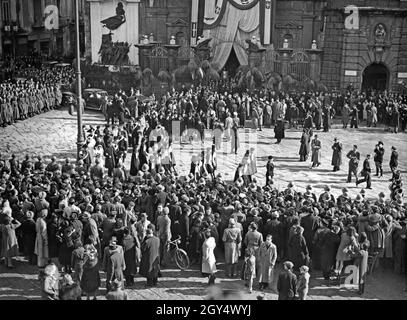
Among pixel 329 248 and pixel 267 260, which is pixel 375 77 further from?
pixel 267 260

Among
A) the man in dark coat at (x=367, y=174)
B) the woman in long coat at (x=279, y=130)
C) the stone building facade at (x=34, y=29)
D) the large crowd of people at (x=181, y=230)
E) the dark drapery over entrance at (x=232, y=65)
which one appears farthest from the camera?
the stone building facade at (x=34, y=29)

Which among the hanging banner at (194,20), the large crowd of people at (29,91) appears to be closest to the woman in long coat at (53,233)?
the large crowd of people at (29,91)

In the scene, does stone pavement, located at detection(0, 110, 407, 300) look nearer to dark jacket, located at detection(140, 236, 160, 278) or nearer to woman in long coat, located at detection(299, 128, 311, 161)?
woman in long coat, located at detection(299, 128, 311, 161)

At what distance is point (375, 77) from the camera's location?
3369 centimetres

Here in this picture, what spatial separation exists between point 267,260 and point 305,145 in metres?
10.2

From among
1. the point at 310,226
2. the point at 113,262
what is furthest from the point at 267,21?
the point at 113,262

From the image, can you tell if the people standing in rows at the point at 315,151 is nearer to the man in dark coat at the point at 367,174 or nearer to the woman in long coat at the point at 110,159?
the man in dark coat at the point at 367,174

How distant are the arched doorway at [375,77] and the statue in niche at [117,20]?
1636cm

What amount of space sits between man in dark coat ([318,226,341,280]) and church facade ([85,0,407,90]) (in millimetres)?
22664

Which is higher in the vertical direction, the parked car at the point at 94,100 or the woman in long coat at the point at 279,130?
the parked car at the point at 94,100

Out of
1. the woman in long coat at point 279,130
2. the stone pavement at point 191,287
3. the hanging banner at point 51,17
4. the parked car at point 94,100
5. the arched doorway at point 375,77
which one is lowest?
the stone pavement at point 191,287

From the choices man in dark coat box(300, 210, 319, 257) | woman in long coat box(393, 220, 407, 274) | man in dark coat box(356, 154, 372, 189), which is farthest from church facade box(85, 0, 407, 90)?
man in dark coat box(300, 210, 319, 257)

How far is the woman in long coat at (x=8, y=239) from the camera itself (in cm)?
1202

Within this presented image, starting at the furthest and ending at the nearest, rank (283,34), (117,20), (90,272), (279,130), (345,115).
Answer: (283,34)
(117,20)
(345,115)
(279,130)
(90,272)
